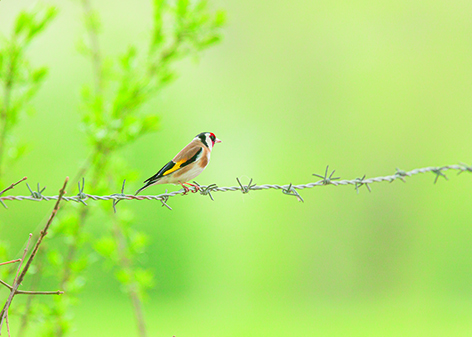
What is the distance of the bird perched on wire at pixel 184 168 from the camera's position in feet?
5.59

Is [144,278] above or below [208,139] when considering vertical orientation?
below

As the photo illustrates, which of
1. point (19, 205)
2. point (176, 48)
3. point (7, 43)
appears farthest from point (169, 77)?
point (19, 205)

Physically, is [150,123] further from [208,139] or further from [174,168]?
[174,168]

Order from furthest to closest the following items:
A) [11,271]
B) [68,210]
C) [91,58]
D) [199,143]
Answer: [91,58], [68,210], [11,271], [199,143]

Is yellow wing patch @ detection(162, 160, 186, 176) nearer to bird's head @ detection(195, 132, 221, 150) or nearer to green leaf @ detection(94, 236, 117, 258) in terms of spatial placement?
bird's head @ detection(195, 132, 221, 150)

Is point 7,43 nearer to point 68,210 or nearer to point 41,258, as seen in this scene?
point 68,210

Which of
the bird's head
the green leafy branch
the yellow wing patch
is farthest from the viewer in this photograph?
the green leafy branch

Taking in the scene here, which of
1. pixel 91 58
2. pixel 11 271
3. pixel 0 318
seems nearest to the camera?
pixel 0 318

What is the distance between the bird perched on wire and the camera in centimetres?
170

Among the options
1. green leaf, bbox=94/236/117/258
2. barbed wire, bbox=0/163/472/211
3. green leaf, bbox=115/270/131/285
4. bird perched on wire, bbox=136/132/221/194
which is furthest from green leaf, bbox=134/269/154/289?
bird perched on wire, bbox=136/132/221/194

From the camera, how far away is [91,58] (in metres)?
3.44

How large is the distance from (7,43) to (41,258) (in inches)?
58.0

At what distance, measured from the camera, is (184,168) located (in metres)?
1.71

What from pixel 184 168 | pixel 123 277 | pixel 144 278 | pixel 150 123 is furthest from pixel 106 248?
pixel 184 168
